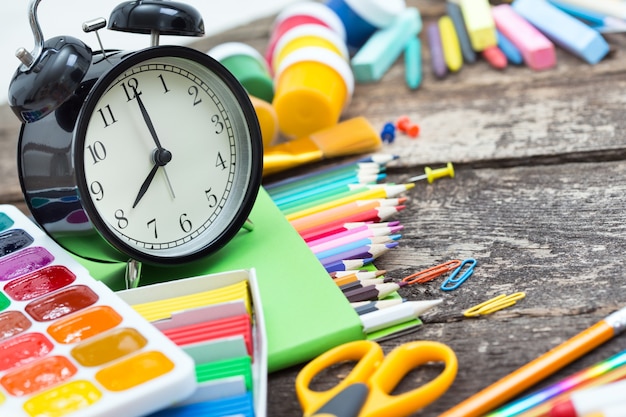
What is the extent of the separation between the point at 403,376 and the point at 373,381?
0.05 meters

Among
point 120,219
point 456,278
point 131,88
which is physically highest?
point 131,88

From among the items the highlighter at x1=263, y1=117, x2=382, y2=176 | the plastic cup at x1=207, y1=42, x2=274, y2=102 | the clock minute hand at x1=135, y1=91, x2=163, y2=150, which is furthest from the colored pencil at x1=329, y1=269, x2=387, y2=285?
the plastic cup at x1=207, y1=42, x2=274, y2=102

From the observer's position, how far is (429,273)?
829 millimetres

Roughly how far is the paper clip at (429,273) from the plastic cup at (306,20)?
2.21 feet

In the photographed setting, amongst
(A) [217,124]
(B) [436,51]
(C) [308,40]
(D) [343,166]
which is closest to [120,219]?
(A) [217,124]

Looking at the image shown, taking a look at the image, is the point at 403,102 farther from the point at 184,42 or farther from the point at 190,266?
the point at 184,42

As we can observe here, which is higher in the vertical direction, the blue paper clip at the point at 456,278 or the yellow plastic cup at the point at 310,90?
the yellow plastic cup at the point at 310,90

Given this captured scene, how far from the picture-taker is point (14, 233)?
34.7 inches

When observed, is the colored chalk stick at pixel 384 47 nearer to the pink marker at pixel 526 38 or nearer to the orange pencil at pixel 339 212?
the pink marker at pixel 526 38

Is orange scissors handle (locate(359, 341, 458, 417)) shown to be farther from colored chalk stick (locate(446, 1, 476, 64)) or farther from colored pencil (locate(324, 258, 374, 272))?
colored chalk stick (locate(446, 1, 476, 64))

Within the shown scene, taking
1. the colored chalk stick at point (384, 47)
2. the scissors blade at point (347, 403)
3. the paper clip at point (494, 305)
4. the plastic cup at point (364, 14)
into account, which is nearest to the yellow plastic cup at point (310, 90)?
the colored chalk stick at point (384, 47)

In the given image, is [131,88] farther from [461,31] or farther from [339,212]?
[461,31]

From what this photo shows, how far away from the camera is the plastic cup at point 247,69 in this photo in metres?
1.22

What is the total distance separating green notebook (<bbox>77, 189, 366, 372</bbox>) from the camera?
0.73 metres
